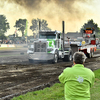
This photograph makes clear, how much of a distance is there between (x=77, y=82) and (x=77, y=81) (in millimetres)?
16

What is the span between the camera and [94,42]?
26172mm

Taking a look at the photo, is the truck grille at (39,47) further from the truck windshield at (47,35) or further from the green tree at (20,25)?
the green tree at (20,25)

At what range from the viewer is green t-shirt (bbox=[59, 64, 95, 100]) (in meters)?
3.36

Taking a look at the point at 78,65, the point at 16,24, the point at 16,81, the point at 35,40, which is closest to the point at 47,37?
the point at 35,40

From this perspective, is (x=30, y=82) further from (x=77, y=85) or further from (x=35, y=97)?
(x=77, y=85)

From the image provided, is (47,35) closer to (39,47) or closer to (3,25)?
(39,47)

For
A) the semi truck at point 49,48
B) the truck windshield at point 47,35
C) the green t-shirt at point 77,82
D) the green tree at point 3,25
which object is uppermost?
the green tree at point 3,25

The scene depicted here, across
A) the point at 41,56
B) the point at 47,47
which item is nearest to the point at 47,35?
the point at 47,47

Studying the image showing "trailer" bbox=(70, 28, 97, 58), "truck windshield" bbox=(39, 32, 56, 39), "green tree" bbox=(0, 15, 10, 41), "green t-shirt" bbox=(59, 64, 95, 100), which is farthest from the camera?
"green tree" bbox=(0, 15, 10, 41)

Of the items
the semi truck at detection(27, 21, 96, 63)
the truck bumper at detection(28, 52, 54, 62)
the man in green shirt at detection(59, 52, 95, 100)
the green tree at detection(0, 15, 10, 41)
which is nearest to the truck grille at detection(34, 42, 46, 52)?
the semi truck at detection(27, 21, 96, 63)

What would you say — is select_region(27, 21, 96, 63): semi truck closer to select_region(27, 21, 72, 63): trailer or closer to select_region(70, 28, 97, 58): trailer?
select_region(27, 21, 72, 63): trailer

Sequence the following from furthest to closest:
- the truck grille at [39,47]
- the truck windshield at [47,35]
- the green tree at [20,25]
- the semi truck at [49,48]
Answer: the green tree at [20,25] < the truck windshield at [47,35] < the truck grille at [39,47] < the semi truck at [49,48]

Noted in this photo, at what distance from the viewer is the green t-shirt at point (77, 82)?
3.36 m

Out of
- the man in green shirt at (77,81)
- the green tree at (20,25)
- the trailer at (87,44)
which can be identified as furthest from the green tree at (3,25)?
the man in green shirt at (77,81)
